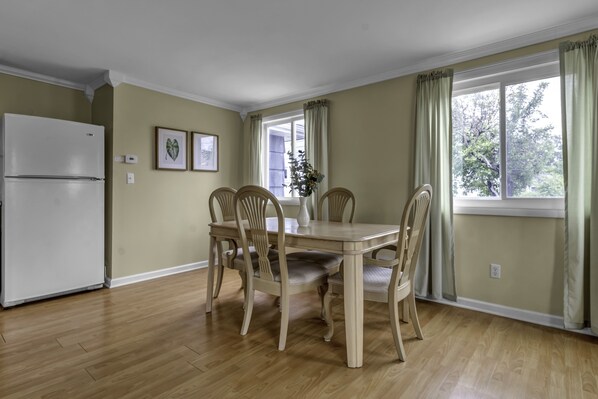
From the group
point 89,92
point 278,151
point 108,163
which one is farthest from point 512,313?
point 89,92

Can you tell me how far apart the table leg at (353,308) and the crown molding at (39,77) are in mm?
3842

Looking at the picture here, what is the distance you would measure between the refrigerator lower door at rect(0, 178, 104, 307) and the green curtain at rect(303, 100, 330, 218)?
2351 millimetres

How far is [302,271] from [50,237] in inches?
101

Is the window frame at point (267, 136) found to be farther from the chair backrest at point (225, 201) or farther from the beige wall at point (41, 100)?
the beige wall at point (41, 100)

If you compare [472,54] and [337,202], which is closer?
[472,54]

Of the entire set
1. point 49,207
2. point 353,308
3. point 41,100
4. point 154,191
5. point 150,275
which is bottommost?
point 150,275

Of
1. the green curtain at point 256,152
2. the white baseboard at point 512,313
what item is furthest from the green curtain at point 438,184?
the green curtain at point 256,152

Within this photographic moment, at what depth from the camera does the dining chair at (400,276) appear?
1928mm

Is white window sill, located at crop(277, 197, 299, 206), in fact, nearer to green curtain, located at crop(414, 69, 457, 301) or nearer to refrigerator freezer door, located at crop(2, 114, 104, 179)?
green curtain, located at crop(414, 69, 457, 301)

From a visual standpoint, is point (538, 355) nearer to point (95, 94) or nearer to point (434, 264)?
point (434, 264)

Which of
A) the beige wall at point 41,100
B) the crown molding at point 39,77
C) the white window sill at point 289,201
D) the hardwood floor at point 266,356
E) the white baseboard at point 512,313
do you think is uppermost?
the crown molding at point 39,77

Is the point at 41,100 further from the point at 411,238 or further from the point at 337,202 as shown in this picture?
the point at 411,238

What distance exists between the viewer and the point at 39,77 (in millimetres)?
3467

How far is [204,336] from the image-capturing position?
2311 mm
